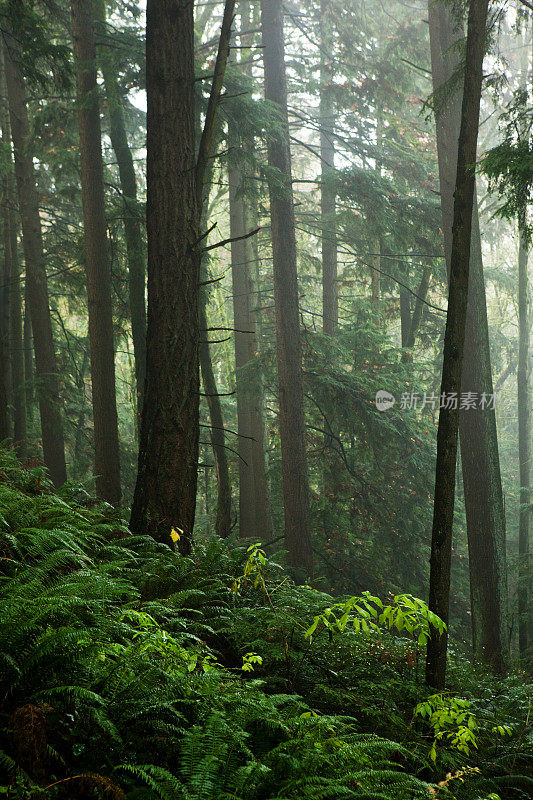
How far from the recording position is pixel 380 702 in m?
3.58

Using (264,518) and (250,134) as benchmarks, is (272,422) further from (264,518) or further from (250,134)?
(250,134)

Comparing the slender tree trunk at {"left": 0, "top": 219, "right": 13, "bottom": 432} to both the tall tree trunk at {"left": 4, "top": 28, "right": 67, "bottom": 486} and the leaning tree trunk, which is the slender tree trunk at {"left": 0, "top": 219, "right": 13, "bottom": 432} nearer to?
the tall tree trunk at {"left": 4, "top": 28, "right": 67, "bottom": 486}

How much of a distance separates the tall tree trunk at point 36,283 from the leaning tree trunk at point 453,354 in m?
8.79

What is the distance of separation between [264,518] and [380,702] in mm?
8862

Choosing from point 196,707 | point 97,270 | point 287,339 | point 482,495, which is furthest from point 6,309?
point 196,707

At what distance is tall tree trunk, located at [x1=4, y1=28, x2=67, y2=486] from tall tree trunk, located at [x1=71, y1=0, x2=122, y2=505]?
103 inches

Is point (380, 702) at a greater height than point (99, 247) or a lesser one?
lesser

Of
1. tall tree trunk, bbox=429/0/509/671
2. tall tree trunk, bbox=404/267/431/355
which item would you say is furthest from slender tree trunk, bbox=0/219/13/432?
tall tree trunk, bbox=404/267/431/355

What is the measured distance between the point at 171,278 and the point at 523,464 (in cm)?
1721

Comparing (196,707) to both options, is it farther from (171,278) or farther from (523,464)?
(523,464)

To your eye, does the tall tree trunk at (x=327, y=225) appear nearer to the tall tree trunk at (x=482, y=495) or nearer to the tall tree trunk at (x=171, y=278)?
the tall tree trunk at (x=482, y=495)

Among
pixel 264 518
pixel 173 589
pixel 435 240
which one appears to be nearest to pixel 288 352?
pixel 264 518

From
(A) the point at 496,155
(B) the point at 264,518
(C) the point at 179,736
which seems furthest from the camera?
(B) the point at 264,518

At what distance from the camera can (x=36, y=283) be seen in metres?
11.4
